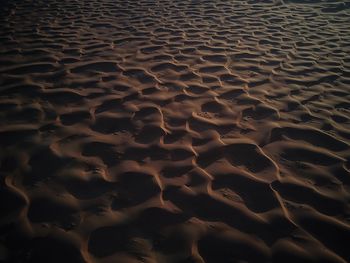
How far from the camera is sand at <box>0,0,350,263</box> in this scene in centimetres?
174

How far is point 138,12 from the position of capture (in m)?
6.13

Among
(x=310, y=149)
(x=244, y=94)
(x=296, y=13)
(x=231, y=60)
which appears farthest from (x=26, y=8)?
(x=310, y=149)

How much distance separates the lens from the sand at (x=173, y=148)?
68.4 inches

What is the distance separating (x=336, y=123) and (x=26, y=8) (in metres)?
6.51

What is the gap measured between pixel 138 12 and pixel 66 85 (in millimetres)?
3480

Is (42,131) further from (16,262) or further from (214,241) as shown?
(214,241)

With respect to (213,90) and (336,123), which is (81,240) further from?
(336,123)

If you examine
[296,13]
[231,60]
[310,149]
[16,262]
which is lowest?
[16,262]

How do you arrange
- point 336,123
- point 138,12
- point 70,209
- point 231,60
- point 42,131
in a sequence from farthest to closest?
point 138,12 → point 231,60 → point 336,123 → point 42,131 → point 70,209

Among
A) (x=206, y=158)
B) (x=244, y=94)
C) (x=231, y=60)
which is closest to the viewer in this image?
(x=206, y=158)

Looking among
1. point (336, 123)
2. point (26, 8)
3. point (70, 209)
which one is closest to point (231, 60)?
point (336, 123)

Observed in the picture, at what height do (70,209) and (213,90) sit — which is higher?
(213,90)

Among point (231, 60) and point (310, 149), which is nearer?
point (310, 149)

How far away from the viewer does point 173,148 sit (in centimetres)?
245
